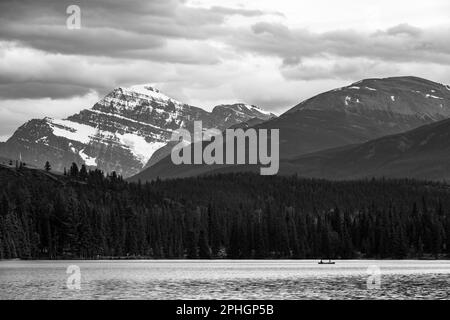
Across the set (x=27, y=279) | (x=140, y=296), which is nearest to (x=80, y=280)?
(x=27, y=279)

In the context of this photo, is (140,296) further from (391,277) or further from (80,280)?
(391,277)

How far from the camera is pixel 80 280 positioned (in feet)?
561
